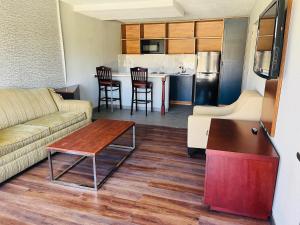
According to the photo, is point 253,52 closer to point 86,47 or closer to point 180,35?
point 180,35

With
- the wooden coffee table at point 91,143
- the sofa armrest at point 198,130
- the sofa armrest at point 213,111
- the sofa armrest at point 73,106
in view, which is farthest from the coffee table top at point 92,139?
the sofa armrest at point 213,111

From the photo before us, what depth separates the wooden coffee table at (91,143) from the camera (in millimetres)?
2312

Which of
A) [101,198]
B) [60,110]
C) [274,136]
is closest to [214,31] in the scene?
[60,110]

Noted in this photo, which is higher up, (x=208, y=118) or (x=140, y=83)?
(x=140, y=83)

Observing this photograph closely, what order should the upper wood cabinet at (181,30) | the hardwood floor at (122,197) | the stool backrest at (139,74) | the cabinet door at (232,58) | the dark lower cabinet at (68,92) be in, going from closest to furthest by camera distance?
the hardwood floor at (122,197), the dark lower cabinet at (68,92), the stool backrest at (139,74), the cabinet door at (232,58), the upper wood cabinet at (181,30)

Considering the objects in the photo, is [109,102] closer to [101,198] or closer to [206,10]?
[206,10]

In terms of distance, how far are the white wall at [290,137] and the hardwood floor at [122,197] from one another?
0.44m

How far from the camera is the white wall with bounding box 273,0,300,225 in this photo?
137 centimetres

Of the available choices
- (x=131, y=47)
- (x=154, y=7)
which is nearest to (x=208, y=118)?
(x=154, y=7)

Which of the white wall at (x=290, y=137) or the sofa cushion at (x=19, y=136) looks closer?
the white wall at (x=290, y=137)

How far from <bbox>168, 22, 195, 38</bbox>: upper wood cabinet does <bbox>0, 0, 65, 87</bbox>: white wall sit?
3.42m

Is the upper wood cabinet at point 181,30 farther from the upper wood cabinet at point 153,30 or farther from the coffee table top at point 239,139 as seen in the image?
the coffee table top at point 239,139

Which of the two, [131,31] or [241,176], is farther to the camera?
[131,31]

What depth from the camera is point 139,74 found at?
16.5 ft
